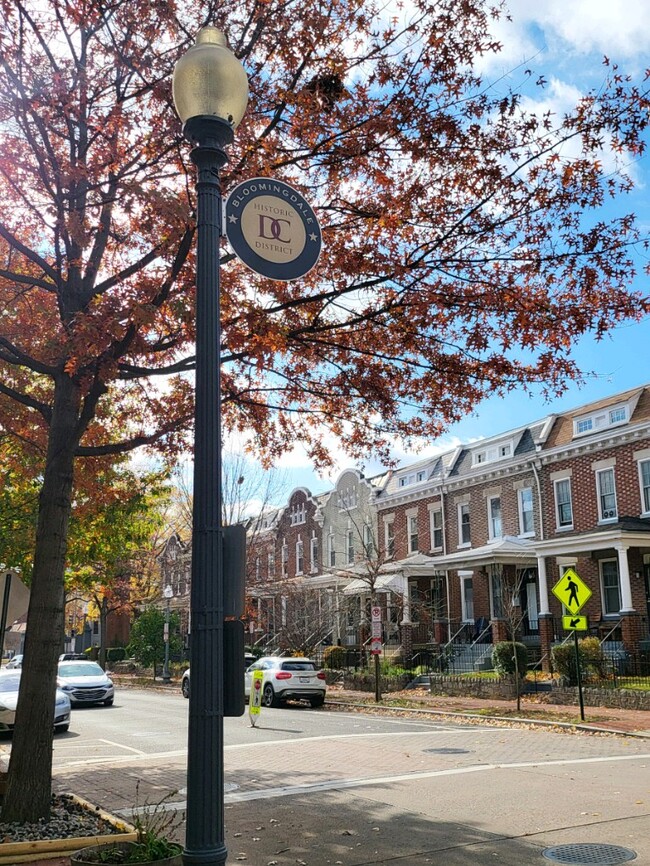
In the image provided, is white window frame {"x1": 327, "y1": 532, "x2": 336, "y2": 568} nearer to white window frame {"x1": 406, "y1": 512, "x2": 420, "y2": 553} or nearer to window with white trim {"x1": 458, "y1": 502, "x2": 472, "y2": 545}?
white window frame {"x1": 406, "y1": 512, "x2": 420, "y2": 553}

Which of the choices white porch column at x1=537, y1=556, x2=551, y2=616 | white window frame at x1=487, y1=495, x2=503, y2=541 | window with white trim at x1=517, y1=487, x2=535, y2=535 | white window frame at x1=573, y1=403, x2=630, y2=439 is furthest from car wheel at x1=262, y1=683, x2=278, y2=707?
white window frame at x1=573, y1=403, x2=630, y2=439

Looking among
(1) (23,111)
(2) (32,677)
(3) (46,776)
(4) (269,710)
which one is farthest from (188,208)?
(4) (269,710)

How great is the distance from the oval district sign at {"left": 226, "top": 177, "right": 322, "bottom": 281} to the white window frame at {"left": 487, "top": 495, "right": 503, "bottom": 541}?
28505mm

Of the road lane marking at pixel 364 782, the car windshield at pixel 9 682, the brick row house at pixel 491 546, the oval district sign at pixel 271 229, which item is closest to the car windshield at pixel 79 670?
the car windshield at pixel 9 682

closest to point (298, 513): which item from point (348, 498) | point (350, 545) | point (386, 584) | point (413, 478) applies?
point (348, 498)

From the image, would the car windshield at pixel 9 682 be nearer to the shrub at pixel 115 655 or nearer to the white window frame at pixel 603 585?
the white window frame at pixel 603 585

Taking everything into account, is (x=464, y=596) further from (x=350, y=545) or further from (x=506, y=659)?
(x=506, y=659)

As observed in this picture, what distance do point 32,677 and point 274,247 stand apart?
196 inches

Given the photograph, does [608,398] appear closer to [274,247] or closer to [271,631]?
[271,631]

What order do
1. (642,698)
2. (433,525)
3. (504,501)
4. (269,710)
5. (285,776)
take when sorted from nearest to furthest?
(285,776)
(642,698)
(269,710)
(504,501)
(433,525)

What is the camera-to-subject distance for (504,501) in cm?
3259

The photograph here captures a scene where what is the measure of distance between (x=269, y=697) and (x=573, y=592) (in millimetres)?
10157

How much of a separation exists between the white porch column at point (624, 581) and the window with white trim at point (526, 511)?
20.3 ft

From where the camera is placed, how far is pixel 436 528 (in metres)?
36.5
